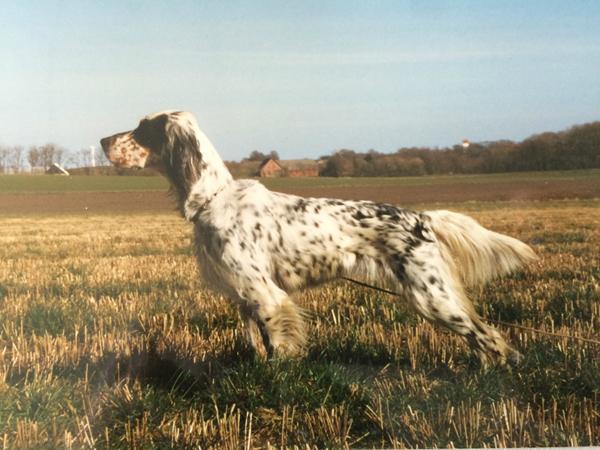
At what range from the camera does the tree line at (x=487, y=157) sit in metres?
2.83

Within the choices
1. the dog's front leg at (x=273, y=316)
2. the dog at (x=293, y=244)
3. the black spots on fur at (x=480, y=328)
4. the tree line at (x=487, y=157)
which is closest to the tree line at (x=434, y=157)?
the tree line at (x=487, y=157)

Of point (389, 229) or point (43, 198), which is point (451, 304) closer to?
point (389, 229)

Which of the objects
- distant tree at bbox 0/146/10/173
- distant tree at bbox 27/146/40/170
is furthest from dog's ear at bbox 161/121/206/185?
distant tree at bbox 0/146/10/173

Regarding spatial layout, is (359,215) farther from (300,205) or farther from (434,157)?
(434,157)

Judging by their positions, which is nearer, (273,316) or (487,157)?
(273,316)

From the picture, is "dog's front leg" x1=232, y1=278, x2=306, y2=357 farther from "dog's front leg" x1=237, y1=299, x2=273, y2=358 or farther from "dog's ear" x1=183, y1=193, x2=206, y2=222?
"dog's ear" x1=183, y1=193, x2=206, y2=222

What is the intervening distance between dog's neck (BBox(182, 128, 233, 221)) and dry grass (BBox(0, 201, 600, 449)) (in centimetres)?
43

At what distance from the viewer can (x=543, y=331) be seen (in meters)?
3.03

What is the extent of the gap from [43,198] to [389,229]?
5.57ft

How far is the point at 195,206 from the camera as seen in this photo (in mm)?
2750

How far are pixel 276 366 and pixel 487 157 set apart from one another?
1367mm

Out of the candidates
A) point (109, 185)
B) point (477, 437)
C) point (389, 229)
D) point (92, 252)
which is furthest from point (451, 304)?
point (92, 252)

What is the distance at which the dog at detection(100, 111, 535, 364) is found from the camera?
2.68 m

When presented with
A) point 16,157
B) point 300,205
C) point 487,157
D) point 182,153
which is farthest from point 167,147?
point 487,157
